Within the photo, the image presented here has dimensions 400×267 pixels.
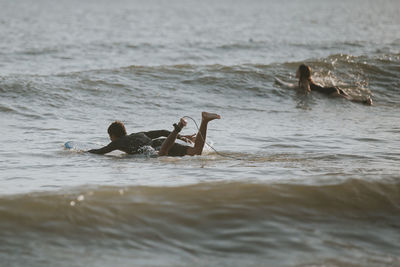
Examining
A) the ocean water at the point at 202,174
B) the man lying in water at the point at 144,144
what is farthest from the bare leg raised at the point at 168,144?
the ocean water at the point at 202,174

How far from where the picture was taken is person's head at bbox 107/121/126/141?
29.2 ft

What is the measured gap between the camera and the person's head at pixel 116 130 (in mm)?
8898

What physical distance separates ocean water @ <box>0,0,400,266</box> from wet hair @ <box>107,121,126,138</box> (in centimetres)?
35

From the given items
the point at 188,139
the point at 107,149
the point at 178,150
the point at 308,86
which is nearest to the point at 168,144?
the point at 178,150

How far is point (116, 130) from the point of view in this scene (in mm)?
8922

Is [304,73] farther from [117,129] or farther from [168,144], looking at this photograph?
[117,129]

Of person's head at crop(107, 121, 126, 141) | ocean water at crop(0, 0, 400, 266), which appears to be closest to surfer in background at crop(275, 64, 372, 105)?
ocean water at crop(0, 0, 400, 266)

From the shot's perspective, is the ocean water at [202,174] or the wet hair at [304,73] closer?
the ocean water at [202,174]

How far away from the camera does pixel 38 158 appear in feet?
28.6

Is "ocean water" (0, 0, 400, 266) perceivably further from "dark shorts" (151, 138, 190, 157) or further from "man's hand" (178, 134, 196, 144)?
"man's hand" (178, 134, 196, 144)

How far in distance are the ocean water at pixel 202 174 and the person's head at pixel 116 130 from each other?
1.04ft

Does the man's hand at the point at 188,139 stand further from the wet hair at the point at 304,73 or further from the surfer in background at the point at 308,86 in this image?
the wet hair at the point at 304,73

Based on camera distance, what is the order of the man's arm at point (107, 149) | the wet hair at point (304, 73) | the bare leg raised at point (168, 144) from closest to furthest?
the bare leg raised at point (168, 144), the man's arm at point (107, 149), the wet hair at point (304, 73)

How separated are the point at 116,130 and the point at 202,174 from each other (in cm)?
191
